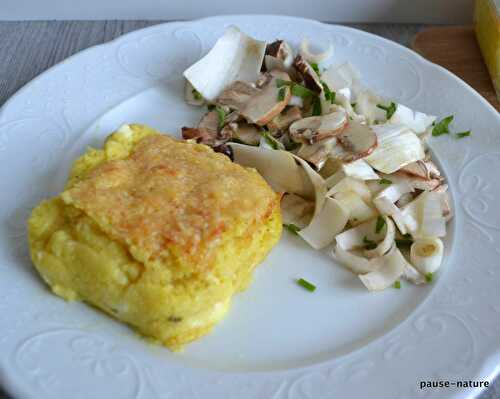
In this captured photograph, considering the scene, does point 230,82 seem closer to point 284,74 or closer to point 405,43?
point 284,74

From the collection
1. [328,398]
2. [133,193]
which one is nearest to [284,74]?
[133,193]

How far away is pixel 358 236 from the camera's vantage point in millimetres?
3160

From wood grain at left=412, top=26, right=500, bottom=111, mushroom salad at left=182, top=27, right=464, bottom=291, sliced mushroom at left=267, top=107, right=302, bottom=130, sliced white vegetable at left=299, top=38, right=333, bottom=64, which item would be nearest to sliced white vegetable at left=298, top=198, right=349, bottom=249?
mushroom salad at left=182, top=27, right=464, bottom=291

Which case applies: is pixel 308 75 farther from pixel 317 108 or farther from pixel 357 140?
pixel 357 140

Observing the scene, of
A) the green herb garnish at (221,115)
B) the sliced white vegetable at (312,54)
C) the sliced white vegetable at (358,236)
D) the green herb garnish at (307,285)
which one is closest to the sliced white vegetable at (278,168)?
the green herb garnish at (221,115)

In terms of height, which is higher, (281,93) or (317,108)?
(281,93)

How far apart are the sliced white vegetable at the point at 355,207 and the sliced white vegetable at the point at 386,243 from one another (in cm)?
12

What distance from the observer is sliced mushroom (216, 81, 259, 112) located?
366cm

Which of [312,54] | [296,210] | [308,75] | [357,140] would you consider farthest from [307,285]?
[312,54]

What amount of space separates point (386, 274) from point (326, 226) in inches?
15.1

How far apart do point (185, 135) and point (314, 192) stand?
801 mm

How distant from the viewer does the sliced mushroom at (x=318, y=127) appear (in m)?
3.34

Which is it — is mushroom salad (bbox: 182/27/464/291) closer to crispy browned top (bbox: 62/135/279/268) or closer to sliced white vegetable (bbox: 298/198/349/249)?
sliced white vegetable (bbox: 298/198/349/249)

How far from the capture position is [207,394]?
7.98ft
